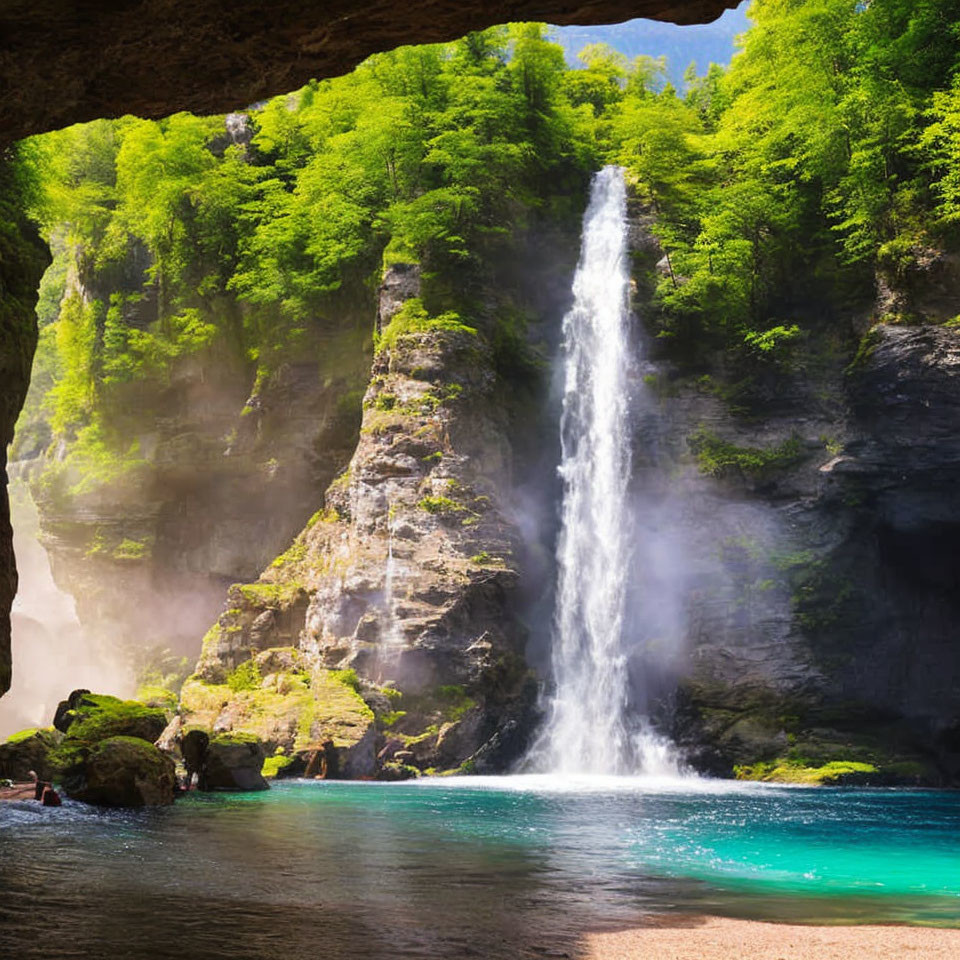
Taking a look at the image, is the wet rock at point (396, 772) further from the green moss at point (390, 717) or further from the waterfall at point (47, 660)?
the waterfall at point (47, 660)

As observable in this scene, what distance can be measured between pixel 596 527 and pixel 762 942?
23.6 m

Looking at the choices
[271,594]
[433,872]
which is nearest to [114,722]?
[433,872]

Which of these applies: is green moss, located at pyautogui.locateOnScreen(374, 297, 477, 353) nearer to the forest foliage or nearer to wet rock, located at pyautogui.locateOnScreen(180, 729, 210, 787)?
the forest foliage

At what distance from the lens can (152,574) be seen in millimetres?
39219

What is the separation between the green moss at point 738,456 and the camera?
1145 inches

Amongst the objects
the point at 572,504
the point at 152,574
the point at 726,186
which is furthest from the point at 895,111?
the point at 152,574

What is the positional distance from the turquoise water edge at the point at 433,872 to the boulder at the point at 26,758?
3453 millimetres

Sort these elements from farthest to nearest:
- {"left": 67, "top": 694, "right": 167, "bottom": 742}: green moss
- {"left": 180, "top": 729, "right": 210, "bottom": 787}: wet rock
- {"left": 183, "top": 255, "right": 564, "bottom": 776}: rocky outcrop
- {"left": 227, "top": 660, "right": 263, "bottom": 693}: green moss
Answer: {"left": 227, "top": 660, "right": 263, "bottom": 693}: green moss → {"left": 183, "top": 255, "right": 564, "bottom": 776}: rocky outcrop → {"left": 180, "top": 729, "right": 210, "bottom": 787}: wet rock → {"left": 67, "top": 694, "right": 167, "bottom": 742}: green moss

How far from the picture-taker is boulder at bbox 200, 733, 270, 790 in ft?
66.0

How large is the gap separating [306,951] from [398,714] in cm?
2056

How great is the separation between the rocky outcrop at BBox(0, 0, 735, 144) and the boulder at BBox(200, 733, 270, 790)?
15688mm

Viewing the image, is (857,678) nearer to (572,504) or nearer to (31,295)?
(572,504)

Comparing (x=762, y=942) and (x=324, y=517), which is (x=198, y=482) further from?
(x=762, y=942)

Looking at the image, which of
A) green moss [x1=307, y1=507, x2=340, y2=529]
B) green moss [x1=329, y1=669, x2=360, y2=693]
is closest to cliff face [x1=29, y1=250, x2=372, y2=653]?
green moss [x1=307, y1=507, x2=340, y2=529]
